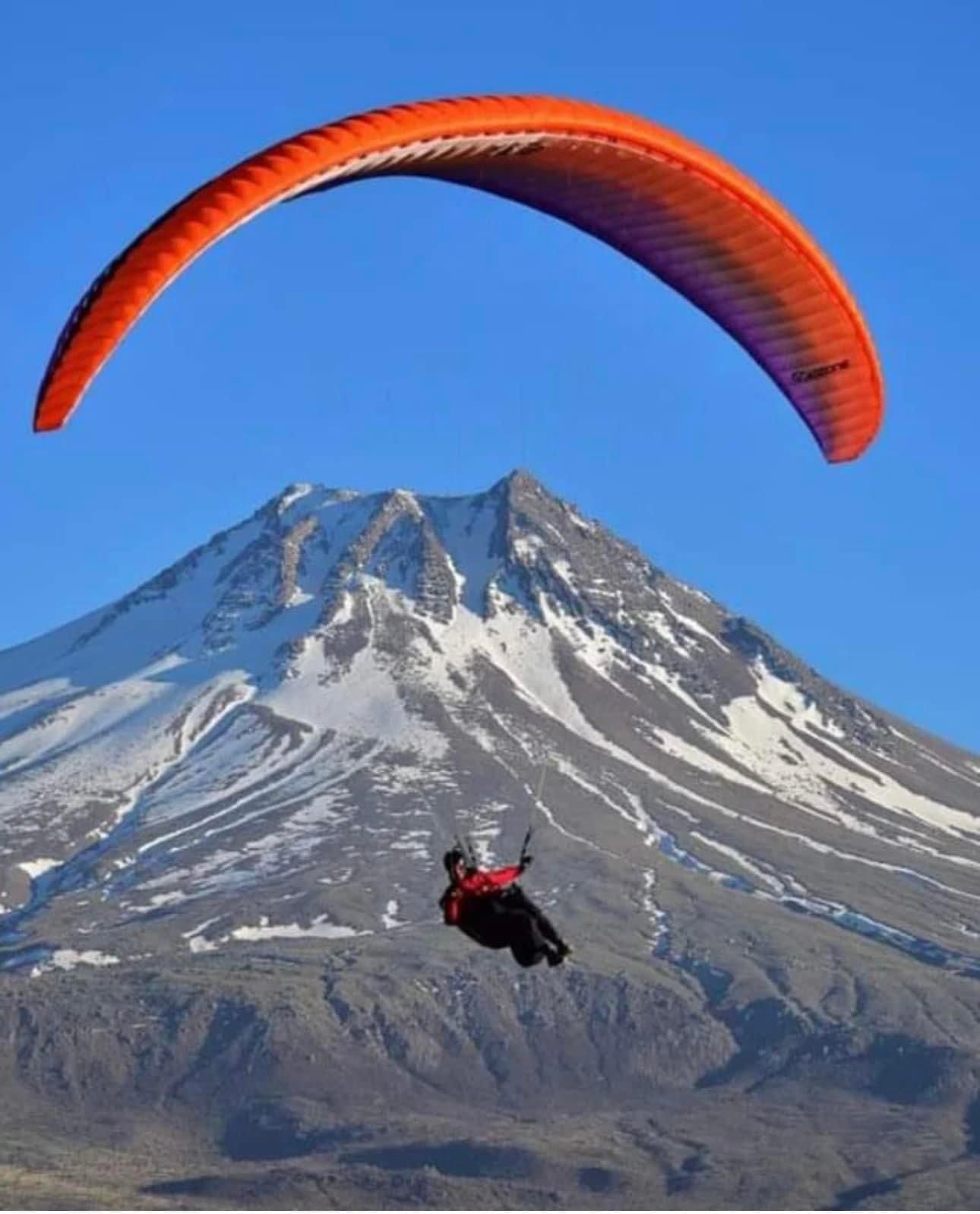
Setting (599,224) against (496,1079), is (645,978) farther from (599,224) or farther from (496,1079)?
(599,224)

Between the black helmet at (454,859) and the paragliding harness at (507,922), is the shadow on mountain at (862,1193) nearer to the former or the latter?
the paragliding harness at (507,922)

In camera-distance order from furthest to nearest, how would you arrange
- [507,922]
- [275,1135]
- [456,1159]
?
[275,1135], [456,1159], [507,922]

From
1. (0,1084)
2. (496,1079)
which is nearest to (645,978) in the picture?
(496,1079)

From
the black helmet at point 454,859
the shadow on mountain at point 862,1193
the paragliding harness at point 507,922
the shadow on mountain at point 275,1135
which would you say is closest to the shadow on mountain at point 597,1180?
the shadow on mountain at point 862,1193

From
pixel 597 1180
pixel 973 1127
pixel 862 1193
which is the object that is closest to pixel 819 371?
pixel 597 1180

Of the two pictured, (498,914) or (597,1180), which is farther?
(597,1180)

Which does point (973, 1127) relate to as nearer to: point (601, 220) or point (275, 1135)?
point (275, 1135)

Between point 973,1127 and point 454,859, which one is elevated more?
point 973,1127

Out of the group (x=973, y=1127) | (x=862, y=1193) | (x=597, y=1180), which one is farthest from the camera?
(x=973, y=1127)

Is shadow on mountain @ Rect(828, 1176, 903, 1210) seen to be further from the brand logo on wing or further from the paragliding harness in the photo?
the paragliding harness
